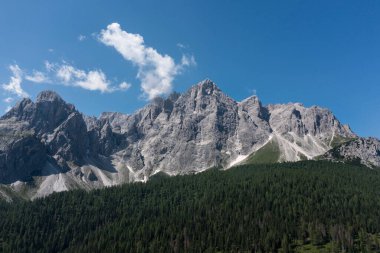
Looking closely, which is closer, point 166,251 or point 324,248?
point 324,248

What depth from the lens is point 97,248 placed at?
186250 mm

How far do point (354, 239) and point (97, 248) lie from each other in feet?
381

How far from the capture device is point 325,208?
19488 centimetres

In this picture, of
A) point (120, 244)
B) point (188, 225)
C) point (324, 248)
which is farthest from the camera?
point (188, 225)

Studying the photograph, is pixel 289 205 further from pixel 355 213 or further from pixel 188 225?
pixel 188 225

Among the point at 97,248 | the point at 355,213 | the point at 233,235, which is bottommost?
the point at 97,248

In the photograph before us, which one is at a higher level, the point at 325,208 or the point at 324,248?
the point at 325,208

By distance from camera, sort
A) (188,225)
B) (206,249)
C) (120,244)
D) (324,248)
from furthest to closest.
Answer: (188,225) < (120,244) < (206,249) < (324,248)

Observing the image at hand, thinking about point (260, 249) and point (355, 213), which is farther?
point (355, 213)

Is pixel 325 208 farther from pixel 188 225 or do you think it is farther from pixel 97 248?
pixel 97 248

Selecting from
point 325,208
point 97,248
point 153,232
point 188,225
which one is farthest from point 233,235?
point 97,248

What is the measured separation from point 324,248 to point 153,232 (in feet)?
263

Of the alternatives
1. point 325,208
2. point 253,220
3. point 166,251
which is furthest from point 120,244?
point 325,208

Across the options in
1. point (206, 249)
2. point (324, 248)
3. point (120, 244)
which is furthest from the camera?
point (120, 244)
